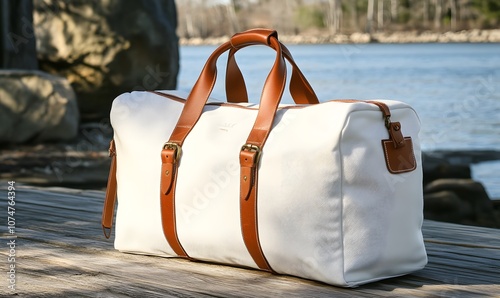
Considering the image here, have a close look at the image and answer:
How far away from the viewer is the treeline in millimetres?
46700

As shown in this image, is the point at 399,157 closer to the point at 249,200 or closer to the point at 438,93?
the point at 249,200

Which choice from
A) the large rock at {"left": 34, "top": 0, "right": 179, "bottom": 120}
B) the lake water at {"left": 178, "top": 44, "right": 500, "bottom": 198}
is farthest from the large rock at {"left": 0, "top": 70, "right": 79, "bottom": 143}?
the lake water at {"left": 178, "top": 44, "right": 500, "bottom": 198}

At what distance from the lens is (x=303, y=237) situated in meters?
1.84

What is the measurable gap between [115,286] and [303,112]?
540mm

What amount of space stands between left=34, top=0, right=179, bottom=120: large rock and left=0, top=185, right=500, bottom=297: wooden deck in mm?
6446

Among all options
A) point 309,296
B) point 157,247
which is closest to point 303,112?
point 309,296

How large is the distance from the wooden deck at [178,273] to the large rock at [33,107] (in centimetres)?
433

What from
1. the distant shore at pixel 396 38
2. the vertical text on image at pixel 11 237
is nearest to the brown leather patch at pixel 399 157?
the vertical text on image at pixel 11 237

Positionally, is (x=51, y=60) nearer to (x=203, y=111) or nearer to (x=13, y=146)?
(x=13, y=146)

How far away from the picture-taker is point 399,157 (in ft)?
6.07

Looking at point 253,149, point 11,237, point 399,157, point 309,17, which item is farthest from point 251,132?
point 309,17

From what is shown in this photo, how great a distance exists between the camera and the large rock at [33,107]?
6762 mm

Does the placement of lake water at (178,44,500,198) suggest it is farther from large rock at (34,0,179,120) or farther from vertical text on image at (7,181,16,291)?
vertical text on image at (7,181,16,291)

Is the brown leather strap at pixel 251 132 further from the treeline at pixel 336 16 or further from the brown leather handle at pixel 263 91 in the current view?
the treeline at pixel 336 16
